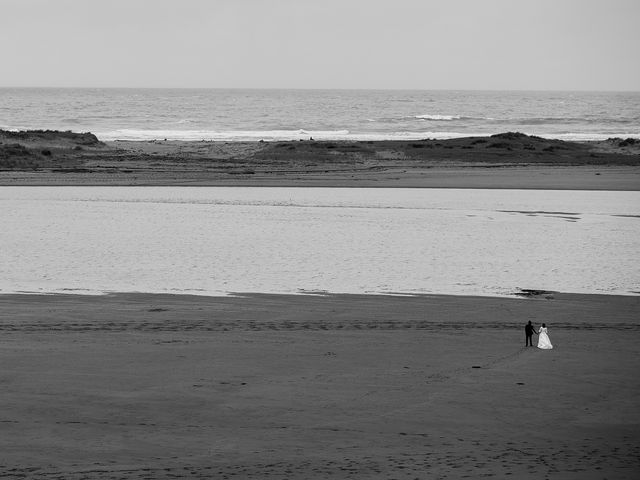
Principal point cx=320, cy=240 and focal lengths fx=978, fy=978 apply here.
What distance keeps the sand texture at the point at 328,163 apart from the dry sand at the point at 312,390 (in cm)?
2224

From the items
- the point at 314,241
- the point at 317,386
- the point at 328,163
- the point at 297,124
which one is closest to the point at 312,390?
the point at 317,386

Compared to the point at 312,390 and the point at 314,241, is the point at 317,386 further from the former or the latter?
the point at 314,241

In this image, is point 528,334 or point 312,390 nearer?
point 312,390

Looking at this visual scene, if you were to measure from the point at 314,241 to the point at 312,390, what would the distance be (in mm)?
11971

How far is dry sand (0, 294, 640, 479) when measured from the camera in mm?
7957

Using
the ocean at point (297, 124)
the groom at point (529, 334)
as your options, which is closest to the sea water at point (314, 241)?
the groom at point (529, 334)

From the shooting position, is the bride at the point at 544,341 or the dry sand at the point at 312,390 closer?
the dry sand at the point at 312,390

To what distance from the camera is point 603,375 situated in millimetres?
10781

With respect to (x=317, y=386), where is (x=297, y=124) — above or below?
above

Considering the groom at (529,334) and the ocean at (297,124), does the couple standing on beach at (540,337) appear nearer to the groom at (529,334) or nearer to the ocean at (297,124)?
the groom at (529,334)

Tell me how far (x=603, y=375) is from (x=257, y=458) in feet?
15.0

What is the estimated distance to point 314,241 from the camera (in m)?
21.9

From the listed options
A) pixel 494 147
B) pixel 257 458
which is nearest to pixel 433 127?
pixel 494 147

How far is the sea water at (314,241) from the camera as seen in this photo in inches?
666
